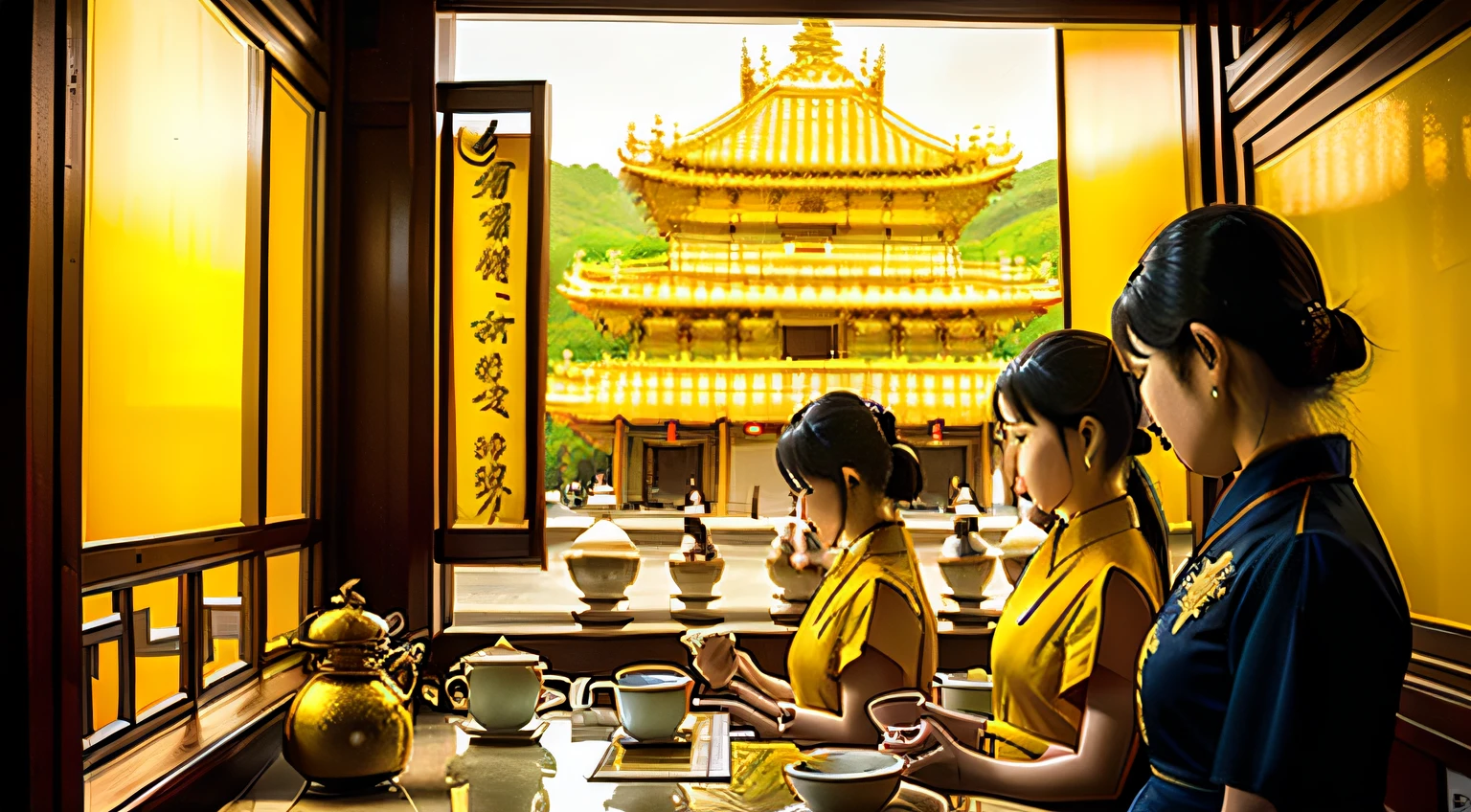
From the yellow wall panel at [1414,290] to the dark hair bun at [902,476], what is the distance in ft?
1.90

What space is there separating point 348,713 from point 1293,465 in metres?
0.98

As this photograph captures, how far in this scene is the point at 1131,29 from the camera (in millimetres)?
2574

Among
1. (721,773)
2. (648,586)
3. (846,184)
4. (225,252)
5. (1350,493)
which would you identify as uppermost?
(846,184)

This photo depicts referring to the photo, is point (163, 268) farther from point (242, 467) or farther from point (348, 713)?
point (348, 713)

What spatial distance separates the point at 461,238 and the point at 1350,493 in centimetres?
211

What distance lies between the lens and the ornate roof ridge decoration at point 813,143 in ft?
31.0

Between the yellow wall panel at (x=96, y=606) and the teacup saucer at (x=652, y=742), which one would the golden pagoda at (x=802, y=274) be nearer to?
the teacup saucer at (x=652, y=742)

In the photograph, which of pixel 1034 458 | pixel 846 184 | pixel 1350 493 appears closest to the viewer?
pixel 1350 493

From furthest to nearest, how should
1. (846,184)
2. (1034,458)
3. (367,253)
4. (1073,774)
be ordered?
(846,184), (367,253), (1034,458), (1073,774)

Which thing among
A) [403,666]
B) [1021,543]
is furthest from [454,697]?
[1021,543]

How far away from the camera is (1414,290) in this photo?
1626 mm

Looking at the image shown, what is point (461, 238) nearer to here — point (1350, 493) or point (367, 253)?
point (367, 253)

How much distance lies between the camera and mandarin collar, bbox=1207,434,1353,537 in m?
0.78

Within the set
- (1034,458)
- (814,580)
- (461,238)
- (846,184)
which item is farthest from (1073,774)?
(846,184)
